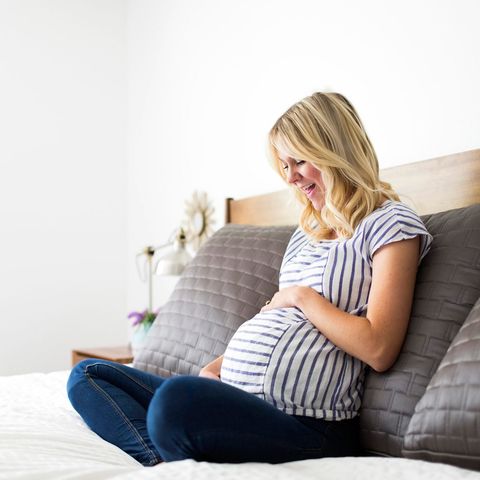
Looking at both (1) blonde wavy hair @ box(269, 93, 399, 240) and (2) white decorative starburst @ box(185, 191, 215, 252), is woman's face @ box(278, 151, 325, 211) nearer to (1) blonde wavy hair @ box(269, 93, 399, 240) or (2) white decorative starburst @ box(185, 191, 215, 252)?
(1) blonde wavy hair @ box(269, 93, 399, 240)

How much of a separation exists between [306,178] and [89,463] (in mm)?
749

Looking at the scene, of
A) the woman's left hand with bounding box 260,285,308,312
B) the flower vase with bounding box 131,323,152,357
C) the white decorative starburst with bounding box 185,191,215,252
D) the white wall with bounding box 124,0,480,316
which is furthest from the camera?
the white decorative starburst with bounding box 185,191,215,252

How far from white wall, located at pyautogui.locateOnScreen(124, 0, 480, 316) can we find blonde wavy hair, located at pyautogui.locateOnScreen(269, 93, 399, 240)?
40cm

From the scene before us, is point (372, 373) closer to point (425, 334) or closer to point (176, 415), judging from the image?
point (425, 334)

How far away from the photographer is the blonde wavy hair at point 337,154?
1.37 meters

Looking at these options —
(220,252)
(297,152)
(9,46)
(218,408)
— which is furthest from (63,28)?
(218,408)

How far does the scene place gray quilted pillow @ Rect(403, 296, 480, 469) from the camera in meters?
0.92

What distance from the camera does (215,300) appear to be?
170 centimetres

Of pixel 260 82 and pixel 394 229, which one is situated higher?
pixel 260 82

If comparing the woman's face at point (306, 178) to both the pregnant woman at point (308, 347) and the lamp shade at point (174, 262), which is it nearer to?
the pregnant woman at point (308, 347)

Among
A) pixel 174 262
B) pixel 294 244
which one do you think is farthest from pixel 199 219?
pixel 294 244

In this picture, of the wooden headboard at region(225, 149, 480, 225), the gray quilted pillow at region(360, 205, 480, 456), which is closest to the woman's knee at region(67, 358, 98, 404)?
the gray quilted pillow at region(360, 205, 480, 456)

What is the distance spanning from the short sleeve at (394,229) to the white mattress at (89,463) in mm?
417

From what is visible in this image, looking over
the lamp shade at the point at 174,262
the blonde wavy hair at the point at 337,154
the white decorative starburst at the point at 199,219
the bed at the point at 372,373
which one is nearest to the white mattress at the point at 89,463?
the bed at the point at 372,373
